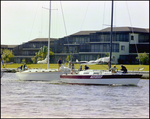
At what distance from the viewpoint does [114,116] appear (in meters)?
18.5

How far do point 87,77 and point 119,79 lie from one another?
120 inches

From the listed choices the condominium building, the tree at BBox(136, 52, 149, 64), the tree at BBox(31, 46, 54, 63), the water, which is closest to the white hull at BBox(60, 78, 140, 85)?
the water

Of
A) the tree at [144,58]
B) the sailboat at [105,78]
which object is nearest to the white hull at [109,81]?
the sailboat at [105,78]

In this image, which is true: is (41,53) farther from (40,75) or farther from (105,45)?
(40,75)

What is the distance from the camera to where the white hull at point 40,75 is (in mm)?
42031

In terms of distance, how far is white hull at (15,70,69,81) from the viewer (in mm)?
42031

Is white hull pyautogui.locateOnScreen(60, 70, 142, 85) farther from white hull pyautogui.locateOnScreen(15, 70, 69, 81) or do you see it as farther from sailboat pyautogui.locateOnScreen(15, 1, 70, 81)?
white hull pyautogui.locateOnScreen(15, 70, 69, 81)

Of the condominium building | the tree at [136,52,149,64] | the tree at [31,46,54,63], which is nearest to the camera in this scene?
the tree at [136,52,149,64]

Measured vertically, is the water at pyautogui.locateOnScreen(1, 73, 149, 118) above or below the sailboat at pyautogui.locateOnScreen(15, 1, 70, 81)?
below

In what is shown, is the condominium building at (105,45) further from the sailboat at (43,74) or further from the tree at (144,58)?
the sailboat at (43,74)

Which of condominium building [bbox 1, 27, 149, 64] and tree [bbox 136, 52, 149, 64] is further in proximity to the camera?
condominium building [bbox 1, 27, 149, 64]

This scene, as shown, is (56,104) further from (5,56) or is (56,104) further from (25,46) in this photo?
(25,46)

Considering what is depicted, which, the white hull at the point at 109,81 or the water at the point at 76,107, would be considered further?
the white hull at the point at 109,81

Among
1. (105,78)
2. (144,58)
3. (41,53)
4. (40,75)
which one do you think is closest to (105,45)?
(144,58)
